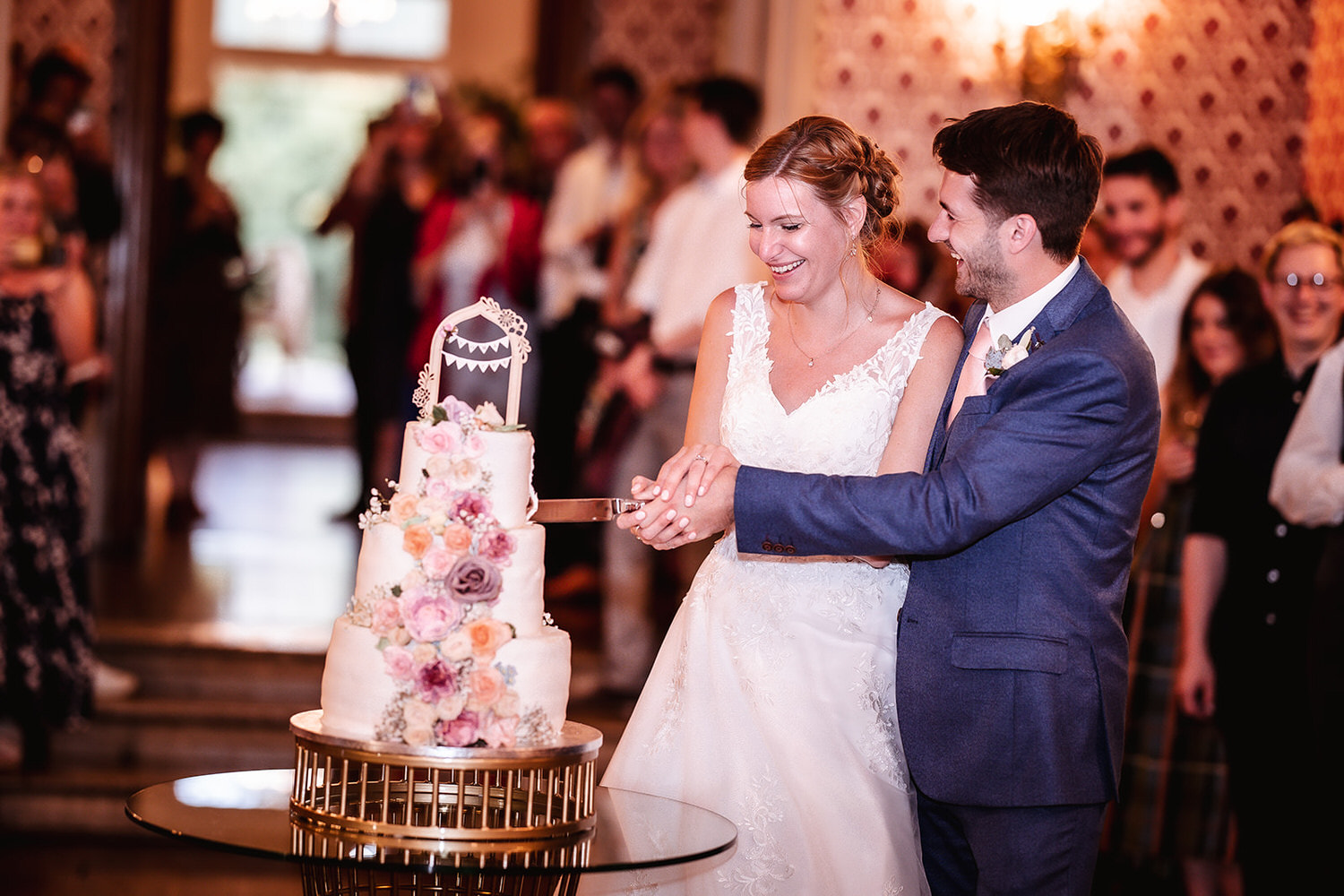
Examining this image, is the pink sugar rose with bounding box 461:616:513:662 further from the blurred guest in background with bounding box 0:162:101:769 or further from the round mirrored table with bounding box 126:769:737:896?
the blurred guest in background with bounding box 0:162:101:769

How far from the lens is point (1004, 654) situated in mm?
2461

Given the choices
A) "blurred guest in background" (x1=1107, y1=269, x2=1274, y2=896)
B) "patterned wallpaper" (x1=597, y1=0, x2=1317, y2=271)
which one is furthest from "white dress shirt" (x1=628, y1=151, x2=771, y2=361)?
"blurred guest in background" (x1=1107, y1=269, x2=1274, y2=896)

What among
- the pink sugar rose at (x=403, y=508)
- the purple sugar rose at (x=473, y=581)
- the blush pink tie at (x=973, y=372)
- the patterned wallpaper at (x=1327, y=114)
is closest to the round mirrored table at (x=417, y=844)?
the purple sugar rose at (x=473, y=581)

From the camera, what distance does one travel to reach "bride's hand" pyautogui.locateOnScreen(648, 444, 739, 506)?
2.58m

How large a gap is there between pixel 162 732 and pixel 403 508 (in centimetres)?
326

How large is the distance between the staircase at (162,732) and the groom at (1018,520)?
304 cm

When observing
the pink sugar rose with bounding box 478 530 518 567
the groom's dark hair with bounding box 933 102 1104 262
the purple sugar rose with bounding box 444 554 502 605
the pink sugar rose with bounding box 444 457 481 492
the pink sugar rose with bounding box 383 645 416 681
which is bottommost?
the pink sugar rose with bounding box 383 645 416 681

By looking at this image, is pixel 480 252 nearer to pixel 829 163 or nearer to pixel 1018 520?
pixel 829 163

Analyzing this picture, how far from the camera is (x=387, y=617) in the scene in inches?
89.6

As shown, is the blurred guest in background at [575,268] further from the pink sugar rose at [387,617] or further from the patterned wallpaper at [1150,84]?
the pink sugar rose at [387,617]

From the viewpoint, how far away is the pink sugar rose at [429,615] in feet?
7.38

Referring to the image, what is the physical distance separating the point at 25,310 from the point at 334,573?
9.11 feet

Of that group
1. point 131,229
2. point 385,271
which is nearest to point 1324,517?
point 385,271

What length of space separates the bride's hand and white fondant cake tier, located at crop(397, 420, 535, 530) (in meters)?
0.30
